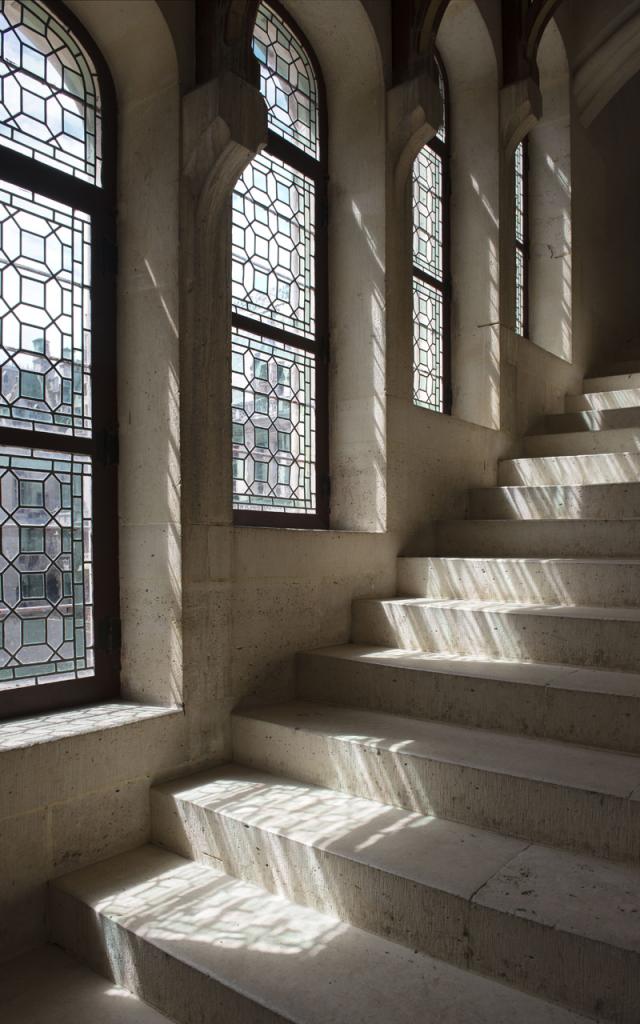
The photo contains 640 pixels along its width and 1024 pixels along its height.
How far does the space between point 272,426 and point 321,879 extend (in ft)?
6.49

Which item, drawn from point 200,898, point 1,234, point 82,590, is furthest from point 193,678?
point 1,234

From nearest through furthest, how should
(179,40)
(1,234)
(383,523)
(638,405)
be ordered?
(1,234) < (179,40) < (383,523) < (638,405)

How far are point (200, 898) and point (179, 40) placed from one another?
114 inches

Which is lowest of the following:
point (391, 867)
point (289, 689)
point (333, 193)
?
point (391, 867)

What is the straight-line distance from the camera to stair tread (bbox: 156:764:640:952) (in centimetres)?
173

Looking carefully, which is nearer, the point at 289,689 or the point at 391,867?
the point at 391,867

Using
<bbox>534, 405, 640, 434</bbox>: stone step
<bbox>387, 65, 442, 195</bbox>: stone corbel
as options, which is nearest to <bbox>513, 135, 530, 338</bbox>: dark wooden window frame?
<bbox>534, 405, 640, 434</bbox>: stone step

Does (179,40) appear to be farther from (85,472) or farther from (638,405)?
(638,405)

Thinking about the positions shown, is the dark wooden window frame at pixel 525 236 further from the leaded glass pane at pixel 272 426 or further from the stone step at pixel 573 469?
the leaded glass pane at pixel 272 426

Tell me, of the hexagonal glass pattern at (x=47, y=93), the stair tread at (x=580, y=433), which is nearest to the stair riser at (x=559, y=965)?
the hexagonal glass pattern at (x=47, y=93)

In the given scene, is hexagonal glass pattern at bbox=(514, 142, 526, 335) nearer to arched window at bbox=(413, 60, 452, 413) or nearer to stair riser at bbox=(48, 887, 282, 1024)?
arched window at bbox=(413, 60, 452, 413)

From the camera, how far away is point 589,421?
491 cm

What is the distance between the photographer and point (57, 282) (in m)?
2.68

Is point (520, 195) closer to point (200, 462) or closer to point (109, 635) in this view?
point (200, 462)
